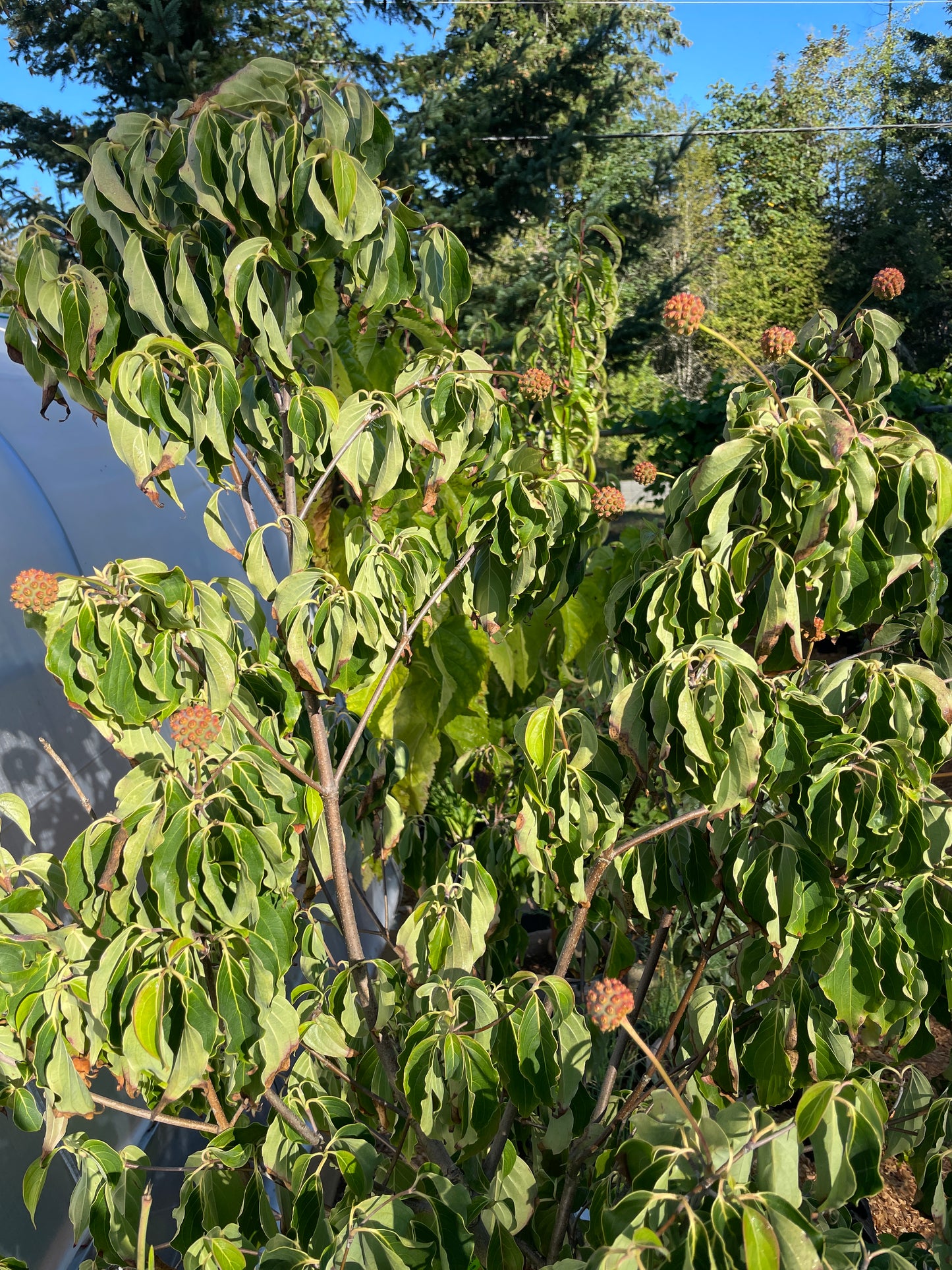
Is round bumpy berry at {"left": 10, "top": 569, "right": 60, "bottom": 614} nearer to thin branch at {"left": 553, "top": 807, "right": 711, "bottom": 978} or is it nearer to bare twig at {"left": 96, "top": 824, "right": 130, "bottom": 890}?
bare twig at {"left": 96, "top": 824, "right": 130, "bottom": 890}

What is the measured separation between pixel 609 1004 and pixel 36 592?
2.36 ft

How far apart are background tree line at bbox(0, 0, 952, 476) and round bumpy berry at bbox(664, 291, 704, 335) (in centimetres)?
50

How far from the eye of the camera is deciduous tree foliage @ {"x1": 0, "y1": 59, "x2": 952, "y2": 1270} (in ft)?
3.29

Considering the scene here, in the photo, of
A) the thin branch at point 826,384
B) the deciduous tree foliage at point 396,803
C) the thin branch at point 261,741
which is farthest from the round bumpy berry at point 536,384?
the thin branch at point 261,741

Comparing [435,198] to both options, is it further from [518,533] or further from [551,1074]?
[551,1074]

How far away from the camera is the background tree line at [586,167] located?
7867mm

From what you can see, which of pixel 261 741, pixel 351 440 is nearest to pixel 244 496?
pixel 351 440

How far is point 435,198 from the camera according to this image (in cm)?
908

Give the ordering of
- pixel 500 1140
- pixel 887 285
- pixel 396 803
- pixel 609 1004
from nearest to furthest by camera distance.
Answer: pixel 609 1004 → pixel 887 285 → pixel 500 1140 → pixel 396 803

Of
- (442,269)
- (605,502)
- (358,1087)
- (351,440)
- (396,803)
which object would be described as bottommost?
(358,1087)

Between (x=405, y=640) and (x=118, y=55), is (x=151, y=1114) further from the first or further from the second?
(x=118, y=55)

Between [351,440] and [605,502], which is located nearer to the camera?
[351,440]

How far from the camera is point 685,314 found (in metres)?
1.13

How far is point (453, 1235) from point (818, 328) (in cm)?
144
